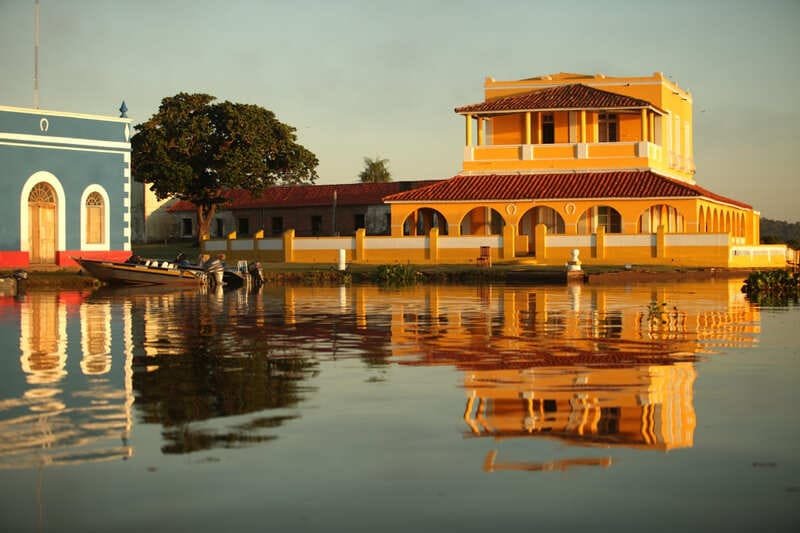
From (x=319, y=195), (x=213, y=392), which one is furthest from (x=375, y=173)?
(x=213, y=392)

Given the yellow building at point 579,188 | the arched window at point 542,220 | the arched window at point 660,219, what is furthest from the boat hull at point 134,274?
the arched window at point 660,219

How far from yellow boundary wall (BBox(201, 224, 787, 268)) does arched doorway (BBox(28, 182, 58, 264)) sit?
15.6 m

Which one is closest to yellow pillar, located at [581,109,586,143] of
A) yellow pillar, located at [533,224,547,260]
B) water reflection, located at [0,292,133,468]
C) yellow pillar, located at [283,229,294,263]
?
yellow pillar, located at [533,224,547,260]

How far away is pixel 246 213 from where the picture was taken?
274ft

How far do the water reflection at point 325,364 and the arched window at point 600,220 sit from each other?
28.0 m

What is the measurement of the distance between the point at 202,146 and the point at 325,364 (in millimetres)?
55557

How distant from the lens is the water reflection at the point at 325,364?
10320mm

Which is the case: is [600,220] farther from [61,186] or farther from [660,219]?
[61,186]

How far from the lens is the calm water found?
767cm

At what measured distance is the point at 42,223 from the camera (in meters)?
46.8

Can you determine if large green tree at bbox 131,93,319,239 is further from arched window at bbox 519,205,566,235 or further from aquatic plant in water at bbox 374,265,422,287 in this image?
aquatic plant in water at bbox 374,265,422,287

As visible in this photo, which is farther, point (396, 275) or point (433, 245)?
point (433, 245)

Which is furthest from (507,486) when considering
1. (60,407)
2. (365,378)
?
(365,378)

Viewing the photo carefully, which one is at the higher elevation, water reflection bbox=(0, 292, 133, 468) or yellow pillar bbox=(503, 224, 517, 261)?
yellow pillar bbox=(503, 224, 517, 261)
